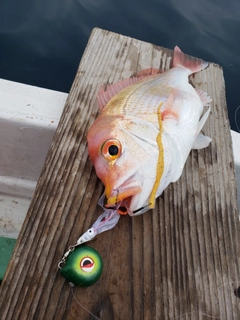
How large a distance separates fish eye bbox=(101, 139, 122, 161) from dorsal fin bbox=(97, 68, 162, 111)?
544 mm

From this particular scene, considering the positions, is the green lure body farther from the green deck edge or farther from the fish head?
the green deck edge

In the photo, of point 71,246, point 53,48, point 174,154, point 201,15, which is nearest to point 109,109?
point 174,154

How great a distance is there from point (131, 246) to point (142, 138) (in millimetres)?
596

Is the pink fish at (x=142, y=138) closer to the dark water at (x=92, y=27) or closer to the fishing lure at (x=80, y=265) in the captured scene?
the fishing lure at (x=80, y=265)

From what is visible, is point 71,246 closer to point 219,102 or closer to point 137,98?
point 137,98

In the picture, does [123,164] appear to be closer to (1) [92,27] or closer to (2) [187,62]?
(2) [187,62]

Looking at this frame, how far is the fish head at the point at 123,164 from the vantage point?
5.15 ft

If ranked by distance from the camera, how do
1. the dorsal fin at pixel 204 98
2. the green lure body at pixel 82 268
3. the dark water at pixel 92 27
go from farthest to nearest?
the dark water at pixel 92 27 → the dorsal fin at pixel 204 98 → the green lure body at pixel 82 268

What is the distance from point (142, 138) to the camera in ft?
5.70

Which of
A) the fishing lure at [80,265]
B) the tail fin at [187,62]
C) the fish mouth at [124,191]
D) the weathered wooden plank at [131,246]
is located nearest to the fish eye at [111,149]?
the fish mouth at [124,191]

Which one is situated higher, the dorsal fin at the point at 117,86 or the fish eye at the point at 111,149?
the fish eye at the point at 111,149

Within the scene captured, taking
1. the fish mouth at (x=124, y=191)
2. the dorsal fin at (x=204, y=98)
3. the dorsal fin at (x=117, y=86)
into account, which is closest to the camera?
the fish mouth at (x=124, y=191)

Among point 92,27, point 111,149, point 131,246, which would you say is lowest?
point 92,27

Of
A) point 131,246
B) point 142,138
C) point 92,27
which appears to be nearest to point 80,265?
point 131,246
